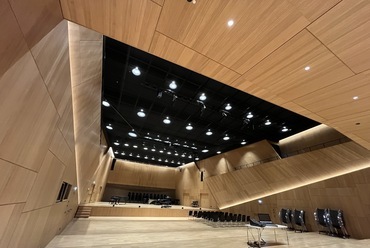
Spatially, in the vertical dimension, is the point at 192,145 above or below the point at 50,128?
above

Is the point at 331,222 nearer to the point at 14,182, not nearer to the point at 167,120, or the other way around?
the point at 167,120

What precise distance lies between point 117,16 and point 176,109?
603cm

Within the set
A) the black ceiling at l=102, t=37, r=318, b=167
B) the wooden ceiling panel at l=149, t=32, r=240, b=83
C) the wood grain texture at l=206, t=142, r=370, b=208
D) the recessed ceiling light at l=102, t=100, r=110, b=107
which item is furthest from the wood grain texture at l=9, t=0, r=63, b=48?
the wood grain texture at l=206, t=142, r=370, b=208

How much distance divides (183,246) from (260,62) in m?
5.28

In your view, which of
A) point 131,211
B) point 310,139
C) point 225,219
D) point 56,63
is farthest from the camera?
point 131,211

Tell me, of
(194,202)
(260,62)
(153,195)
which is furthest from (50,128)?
(153,195)

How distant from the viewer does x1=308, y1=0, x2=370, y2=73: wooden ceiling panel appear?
2.01 meters

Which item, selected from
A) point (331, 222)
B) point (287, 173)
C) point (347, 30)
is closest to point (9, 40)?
point (347, 30)

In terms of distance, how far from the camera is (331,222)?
23.3 feet

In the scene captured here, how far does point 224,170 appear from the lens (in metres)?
14.4

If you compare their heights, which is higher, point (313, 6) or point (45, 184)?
point (313, 6)

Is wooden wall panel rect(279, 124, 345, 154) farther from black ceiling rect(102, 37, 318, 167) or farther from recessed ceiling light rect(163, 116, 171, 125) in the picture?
recessed ceiling light rect(163, 116, 171, 125)

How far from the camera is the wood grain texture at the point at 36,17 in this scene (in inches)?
58.5

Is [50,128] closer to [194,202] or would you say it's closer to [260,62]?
[260,62]
